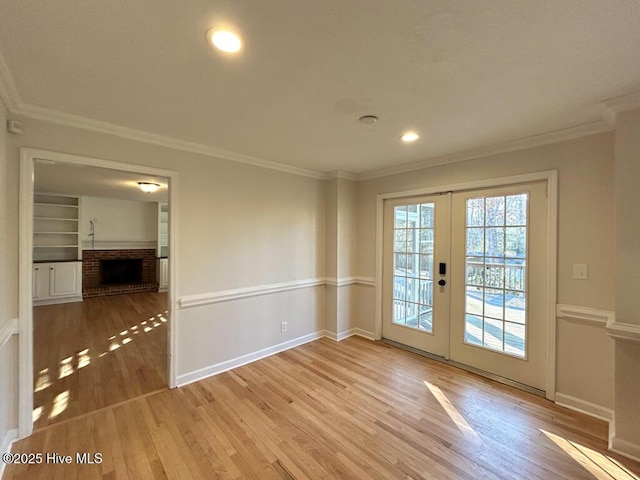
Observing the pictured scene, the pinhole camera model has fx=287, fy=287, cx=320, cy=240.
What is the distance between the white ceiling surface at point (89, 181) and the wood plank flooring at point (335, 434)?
2364 millimetres

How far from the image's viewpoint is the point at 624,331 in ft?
6.28

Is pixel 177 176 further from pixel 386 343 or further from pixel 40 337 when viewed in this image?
pixel 40 337

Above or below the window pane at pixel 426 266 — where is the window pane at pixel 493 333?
below

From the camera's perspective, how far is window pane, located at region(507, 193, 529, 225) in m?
2.77

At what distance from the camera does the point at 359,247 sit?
427 cm

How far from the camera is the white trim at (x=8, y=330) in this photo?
181cm

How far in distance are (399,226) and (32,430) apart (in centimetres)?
394

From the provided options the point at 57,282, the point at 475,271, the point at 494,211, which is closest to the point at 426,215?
the point at 494,211

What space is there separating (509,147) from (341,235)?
2.17 meters

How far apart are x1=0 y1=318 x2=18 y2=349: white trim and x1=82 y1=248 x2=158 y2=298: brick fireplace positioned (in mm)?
5632

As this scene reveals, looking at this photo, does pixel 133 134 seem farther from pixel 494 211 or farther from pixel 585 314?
pixel 585 314

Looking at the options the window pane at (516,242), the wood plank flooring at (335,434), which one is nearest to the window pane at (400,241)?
the window pane at (516,242)

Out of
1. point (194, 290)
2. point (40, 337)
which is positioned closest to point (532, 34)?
point (194, 290)

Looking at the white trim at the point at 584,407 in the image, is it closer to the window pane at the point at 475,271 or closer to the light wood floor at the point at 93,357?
the window pane at the point at 475,271
